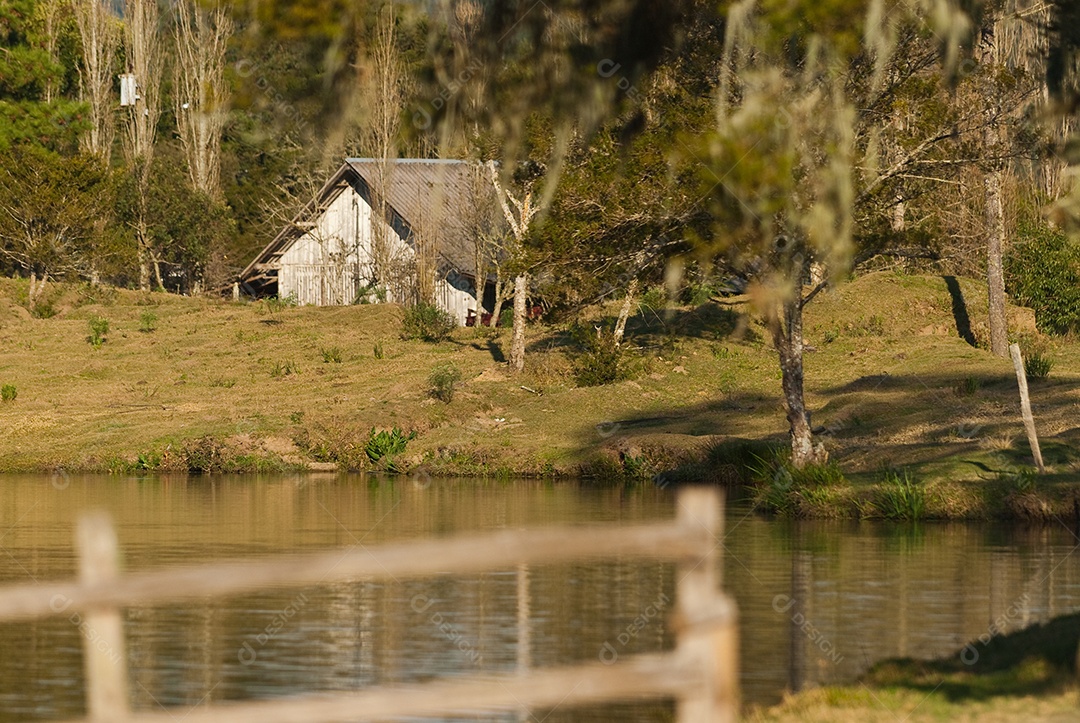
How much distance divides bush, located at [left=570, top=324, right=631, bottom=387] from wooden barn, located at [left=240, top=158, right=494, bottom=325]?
1473cm

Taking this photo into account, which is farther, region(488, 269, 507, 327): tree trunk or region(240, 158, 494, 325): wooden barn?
region(240, 158, 494, 325): wooden barn

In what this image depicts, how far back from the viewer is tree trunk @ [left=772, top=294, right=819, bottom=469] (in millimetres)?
32031

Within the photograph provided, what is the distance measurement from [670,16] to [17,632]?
9.97 meters

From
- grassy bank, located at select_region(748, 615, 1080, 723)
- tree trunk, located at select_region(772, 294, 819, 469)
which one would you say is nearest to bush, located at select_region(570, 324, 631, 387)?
tree trunk, located at select_region(772, 294, 819, 469)

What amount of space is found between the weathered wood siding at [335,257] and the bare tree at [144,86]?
290 inches

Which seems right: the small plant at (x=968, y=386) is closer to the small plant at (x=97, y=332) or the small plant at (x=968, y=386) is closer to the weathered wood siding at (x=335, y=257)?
the weathered wood siding at (x=335, y=257)

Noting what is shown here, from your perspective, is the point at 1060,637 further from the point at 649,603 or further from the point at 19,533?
the point at 19,533

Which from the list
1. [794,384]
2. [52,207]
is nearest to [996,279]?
[794,384]

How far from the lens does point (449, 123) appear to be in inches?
605

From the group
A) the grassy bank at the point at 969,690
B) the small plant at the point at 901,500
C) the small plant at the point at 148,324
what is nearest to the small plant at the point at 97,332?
the small plant at the point at 148,324

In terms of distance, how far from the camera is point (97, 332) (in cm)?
5953

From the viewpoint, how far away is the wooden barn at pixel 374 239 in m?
67.3

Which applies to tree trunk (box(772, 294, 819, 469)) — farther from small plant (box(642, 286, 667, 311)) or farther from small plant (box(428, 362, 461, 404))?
small plant (box(642, 286, 667, 311))

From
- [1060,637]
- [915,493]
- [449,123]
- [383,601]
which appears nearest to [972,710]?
[1060,637]
